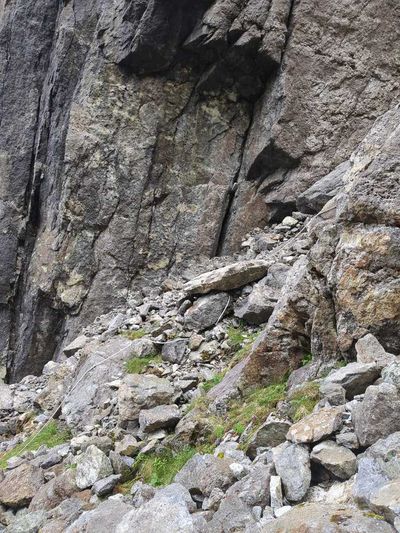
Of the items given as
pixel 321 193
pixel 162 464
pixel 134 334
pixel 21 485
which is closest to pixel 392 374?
pixel 162 464

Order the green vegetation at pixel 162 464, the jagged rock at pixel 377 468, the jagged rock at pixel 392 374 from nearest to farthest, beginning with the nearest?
1. the jagged rock at pixel 377 468
2. the jagged rock at pixel 392 374
3. the green vegetation at pixel 162 464

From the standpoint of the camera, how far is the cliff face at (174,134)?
66.4 ft

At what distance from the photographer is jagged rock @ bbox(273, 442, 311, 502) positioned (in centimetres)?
505

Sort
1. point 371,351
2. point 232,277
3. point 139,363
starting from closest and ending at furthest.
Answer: point 371,351
point 139,363
point 232,277

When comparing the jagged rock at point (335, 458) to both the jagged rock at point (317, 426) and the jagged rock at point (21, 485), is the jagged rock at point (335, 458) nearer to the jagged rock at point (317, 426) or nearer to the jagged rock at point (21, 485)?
the jagged rock at point (317, 426)

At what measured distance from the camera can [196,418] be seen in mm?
8469

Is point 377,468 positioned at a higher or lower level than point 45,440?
higher

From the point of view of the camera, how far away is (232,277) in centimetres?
1362

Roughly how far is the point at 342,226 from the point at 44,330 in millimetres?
17190

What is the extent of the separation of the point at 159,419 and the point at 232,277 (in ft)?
18.4

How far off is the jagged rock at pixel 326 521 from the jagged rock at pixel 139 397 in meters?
5.28

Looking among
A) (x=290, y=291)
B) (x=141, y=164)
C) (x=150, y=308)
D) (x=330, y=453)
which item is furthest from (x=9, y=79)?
(x=330, y=453)

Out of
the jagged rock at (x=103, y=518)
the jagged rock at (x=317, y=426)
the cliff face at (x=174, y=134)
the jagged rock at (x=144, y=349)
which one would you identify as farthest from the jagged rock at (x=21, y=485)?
the cliff face at (x=174, y=134)

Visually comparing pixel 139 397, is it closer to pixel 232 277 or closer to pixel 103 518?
pixel 103 518
